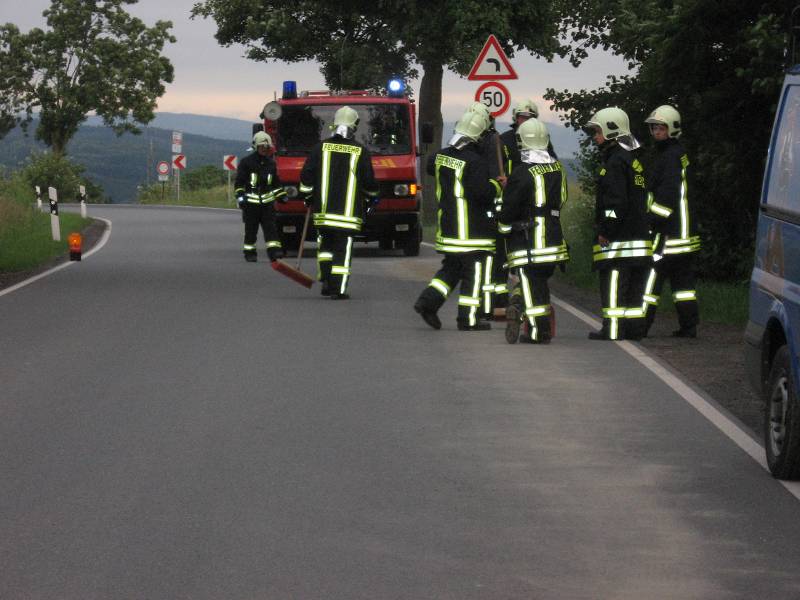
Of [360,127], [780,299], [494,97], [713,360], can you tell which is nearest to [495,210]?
[713,360]

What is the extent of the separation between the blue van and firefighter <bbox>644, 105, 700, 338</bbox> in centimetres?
527

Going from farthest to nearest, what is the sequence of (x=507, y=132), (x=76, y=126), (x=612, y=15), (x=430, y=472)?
(x=76, y=126)
(x=612, y=15)
(x=507, y=132)
(x=430, y=472)

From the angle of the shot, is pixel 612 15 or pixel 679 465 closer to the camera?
pixel 679 465

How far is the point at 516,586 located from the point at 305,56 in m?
40.7

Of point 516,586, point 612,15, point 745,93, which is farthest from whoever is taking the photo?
point 612,15

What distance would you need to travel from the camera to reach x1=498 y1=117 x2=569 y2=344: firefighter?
13.7m

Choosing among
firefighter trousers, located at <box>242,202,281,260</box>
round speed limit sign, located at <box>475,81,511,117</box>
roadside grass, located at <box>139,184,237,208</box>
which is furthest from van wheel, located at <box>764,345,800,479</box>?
roadside grass, located at <box>139,184,237,208</box>

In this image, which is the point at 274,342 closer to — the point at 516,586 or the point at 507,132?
the point at 507,132

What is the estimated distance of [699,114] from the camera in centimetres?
1791

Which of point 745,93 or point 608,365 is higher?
point 745,93

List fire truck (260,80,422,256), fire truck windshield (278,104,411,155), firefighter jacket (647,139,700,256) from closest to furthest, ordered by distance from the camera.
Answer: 1. firefighter jacket (647,139,700,256)
2. fire truck (260,80,422,256)
3. fire truck windshield (278,104,411,155)

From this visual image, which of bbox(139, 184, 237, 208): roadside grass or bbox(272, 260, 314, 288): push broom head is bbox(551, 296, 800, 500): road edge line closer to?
bbox(272, 260, 314, 288): push broom head

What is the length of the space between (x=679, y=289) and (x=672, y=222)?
572mm

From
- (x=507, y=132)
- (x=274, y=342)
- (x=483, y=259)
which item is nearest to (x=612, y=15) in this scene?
(x=507, y=132)
